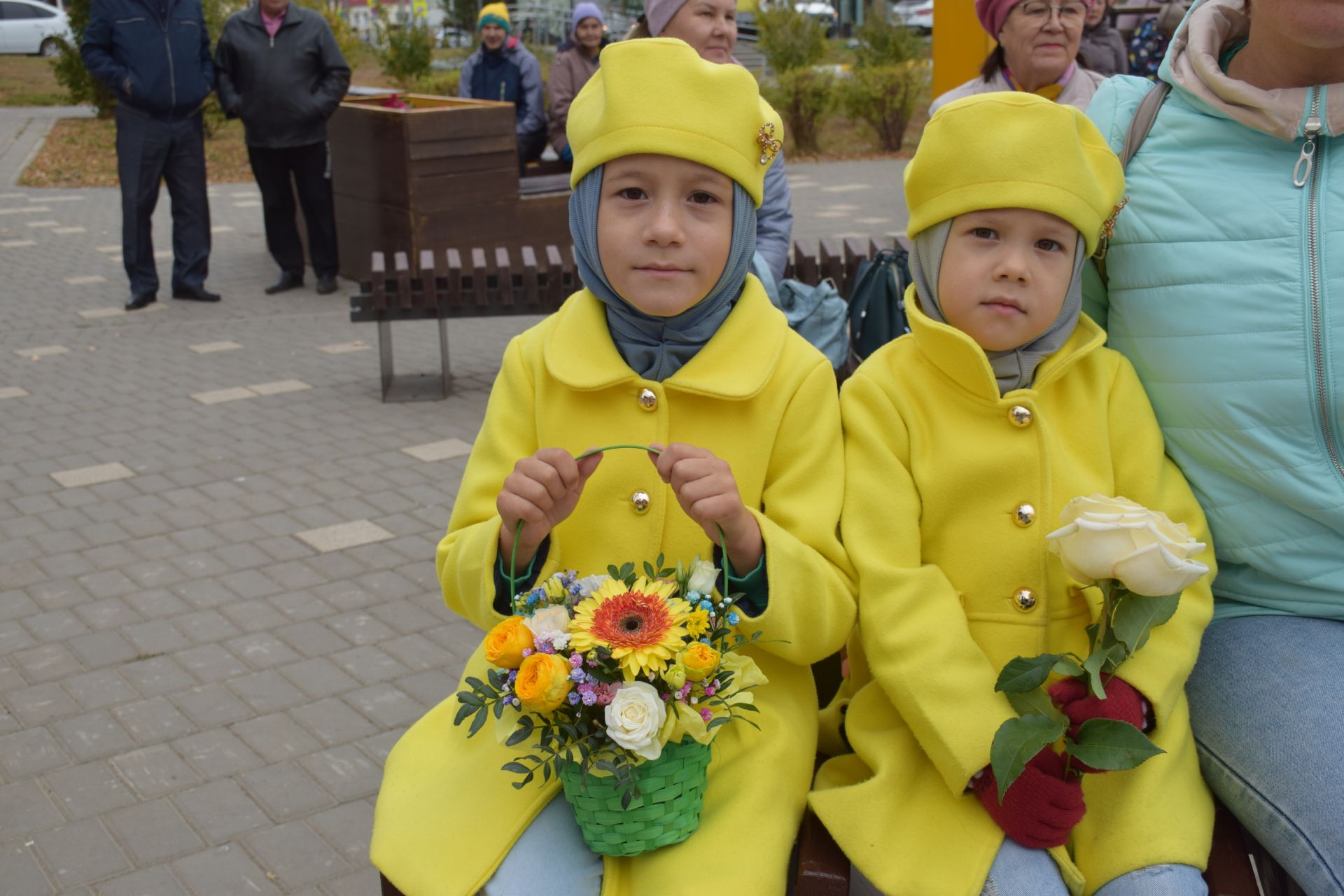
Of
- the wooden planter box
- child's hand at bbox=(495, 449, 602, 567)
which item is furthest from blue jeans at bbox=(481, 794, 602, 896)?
the wooden planter box

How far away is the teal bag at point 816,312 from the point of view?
143 inches

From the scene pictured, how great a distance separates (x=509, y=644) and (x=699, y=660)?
26 cm

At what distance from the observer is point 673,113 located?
214 cm

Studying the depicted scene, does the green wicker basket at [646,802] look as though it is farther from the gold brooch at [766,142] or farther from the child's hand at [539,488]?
the gold brooch at [766,142]

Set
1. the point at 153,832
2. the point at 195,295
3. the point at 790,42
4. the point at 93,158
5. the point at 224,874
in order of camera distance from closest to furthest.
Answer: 1. the point at 224,874
2. the point at 153,832
3. the point at 195,295
4. the point at 93,158
5. the point at 790,42

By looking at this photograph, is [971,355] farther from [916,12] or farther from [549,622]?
[916,12]

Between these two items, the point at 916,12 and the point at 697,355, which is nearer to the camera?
the point at 697,355

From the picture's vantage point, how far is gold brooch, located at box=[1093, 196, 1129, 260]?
221 centimetres

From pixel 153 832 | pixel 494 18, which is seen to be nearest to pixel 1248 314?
pixel 153 832

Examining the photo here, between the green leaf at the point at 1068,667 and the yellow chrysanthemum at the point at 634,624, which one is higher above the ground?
the yellow chrysanthemum at the point at 634,624

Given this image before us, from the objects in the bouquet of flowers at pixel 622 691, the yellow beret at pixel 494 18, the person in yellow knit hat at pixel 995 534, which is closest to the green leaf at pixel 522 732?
the bouquet of flowers at pixel 622 691

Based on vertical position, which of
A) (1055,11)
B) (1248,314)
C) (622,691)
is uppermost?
(1055,11)

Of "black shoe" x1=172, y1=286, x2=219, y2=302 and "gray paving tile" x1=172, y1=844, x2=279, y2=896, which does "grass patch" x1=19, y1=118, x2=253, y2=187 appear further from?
"gray paving tile" x1=172, y1=844, x2=279, y2=896

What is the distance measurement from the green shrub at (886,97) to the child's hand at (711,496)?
17969mm
